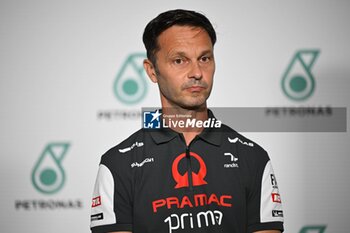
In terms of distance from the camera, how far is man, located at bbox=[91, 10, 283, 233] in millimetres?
1123

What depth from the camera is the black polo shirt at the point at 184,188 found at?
1.12 metres

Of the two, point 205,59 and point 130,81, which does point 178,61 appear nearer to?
point 205,59

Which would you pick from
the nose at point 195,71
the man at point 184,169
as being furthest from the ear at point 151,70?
the nose at point 195,71

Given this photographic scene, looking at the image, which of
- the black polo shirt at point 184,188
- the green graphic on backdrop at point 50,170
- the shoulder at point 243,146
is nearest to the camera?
the black polo shirt at point 184,188

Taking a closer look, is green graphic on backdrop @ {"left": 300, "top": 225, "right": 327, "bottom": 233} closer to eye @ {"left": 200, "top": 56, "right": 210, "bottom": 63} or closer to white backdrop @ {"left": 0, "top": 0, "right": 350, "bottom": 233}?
white backdrop @ {"left": 0, "top": 0, "right": 350, "bottom": 233}

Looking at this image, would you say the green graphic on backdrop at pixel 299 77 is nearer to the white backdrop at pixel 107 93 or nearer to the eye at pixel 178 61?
the white backdrop at pixel 107 93

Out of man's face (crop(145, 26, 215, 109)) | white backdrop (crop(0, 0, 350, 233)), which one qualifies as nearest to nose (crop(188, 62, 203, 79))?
man's face (crop(145, 26, 215, 109))

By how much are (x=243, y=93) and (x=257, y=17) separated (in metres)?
0.35

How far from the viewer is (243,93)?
175 centimetres

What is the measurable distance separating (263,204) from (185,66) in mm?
471

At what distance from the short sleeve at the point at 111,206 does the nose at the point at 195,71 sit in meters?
0.37

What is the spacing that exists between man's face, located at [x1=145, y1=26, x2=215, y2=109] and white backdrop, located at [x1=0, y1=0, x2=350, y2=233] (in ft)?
1.76

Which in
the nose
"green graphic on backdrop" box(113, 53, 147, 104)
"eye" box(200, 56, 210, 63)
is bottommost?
the nose

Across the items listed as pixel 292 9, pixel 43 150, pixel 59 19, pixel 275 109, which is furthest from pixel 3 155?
pixel 292 9
